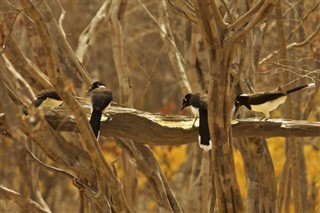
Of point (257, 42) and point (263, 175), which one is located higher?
point (257, 42)

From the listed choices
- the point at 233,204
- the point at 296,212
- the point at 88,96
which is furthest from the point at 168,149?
the point at 233,204

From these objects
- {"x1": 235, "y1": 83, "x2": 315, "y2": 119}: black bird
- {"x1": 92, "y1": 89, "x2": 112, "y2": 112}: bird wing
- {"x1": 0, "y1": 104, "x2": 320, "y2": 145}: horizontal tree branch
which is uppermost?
{"x1": 92, "y1": 89, "x2": 112, "y2": 112}: bird wing

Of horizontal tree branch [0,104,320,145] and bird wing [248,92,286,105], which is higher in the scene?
bird wing [248,92,286,105]

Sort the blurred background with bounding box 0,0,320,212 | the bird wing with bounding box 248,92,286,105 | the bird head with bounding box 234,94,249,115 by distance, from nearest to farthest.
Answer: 1. the bird wing with bounding box 248,92,286,105
2. the bird head with bounding box 234,94,249,115
3. the blurred background with bounding box 0,0,320,212

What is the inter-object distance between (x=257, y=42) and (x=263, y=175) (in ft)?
3.59

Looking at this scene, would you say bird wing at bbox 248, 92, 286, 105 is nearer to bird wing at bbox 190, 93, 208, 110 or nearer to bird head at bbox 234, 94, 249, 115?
bird head at bbox 234, 94, 249, 115

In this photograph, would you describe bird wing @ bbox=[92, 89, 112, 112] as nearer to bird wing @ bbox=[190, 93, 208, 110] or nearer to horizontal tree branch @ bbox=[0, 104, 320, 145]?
horizontal tree branch @ bbox=[0, 104, 320, 145]

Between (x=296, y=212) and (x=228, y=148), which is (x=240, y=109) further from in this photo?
(x=228, y=148)

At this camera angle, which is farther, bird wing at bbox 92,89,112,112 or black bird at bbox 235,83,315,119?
black bird at bbox 235,83,315,119

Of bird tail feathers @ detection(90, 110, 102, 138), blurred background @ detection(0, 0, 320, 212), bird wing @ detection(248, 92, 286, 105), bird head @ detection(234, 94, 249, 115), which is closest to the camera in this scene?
bird tail feathers @ detection(90, 110, 102, 138)

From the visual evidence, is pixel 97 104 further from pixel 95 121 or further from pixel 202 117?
→ pixel 202 117

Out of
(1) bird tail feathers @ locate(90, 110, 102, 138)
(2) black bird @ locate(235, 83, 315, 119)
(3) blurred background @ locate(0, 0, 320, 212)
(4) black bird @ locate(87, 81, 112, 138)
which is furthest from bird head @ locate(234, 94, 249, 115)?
(1) bird tail feathers @ locate(90, 110, 102, 138)

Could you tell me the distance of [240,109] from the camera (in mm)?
6273

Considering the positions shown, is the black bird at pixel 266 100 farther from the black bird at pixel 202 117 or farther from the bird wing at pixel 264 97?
the black bird at pixel 202 117
